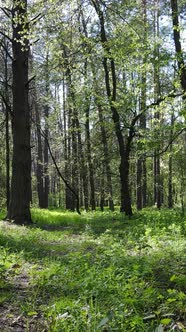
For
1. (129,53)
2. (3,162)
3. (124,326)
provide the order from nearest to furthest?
(124,326)
(129,53)
(3,162)

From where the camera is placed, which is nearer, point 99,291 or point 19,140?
point 99,291

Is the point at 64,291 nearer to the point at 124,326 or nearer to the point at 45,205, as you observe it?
the point at 124,326

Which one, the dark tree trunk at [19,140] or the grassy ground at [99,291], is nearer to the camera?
the grassy ground at [99,291]

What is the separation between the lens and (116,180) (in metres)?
24.2

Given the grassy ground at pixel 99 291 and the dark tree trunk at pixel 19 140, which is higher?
the dark tree trunk at pixel 19 140

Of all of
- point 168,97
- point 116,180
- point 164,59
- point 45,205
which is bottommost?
point 45,205

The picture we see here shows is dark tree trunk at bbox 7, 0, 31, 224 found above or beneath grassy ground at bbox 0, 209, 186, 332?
above

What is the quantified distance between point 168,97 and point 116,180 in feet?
44.3

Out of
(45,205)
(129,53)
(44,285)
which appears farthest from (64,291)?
(45,205)

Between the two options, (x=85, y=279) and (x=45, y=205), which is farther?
(x=45, y=205)

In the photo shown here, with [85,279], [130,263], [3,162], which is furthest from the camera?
[3,162]

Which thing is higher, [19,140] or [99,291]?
[19,140]

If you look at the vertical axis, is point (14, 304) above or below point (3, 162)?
below

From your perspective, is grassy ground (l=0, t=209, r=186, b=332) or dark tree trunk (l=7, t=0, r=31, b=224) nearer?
grassy ground (l=0, t=209, r=186, b=332)
